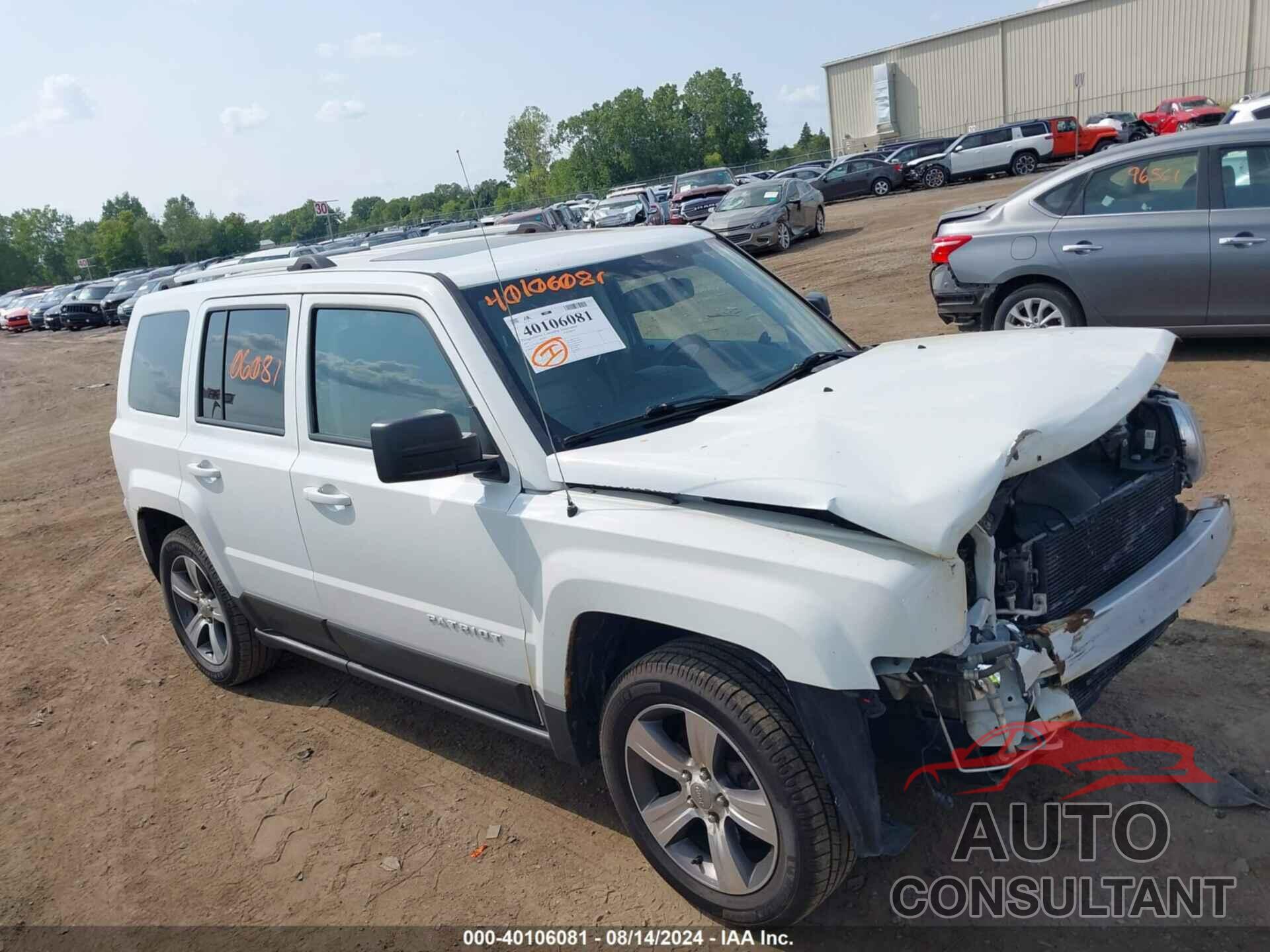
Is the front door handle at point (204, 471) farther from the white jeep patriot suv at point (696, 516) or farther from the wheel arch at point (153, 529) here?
the wheel arch at point (153, 529)

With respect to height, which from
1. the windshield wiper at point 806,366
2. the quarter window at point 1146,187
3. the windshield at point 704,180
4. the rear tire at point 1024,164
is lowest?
the rear tire at point 1024,164

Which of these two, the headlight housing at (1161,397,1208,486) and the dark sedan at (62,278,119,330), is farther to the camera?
the dark sedan at (62,278,119,330)

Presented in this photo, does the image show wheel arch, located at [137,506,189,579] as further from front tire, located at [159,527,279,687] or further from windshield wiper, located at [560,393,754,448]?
windshield wiper, located at [560,393,754,448]

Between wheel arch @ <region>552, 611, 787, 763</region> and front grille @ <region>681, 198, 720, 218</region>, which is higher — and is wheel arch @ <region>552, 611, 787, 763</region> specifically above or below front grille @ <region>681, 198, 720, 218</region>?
above

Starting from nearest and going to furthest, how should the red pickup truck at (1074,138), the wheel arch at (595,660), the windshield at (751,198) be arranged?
the wheel arch at (595,660)
the windshield at (751,198)
the red pickup truck at (1074,138)

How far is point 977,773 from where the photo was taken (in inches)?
111

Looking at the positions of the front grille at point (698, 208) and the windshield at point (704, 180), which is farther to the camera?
the windshield at point (704, 180)

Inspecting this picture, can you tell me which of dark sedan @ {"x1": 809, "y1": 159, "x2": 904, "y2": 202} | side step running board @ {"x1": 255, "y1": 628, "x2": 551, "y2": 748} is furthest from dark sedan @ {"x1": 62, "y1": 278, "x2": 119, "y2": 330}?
side step running board @ {"x1": 255, "y1": 628, "x2": 551, "y2": 748}

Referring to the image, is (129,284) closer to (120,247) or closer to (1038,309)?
(1038,309)

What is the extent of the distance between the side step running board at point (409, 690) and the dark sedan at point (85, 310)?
123 feet

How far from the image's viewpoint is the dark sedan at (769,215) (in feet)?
70.3

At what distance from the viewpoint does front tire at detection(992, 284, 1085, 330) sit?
8094 mm

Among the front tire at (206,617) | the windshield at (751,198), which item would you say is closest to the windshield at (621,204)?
the windshield at (751,198)

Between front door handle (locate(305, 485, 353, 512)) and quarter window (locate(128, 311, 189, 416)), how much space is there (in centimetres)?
134
